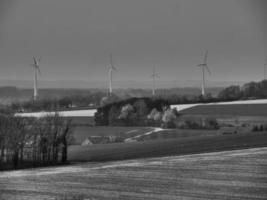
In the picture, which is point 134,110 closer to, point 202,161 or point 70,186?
point 202,161

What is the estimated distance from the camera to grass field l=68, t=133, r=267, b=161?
24.8 metres

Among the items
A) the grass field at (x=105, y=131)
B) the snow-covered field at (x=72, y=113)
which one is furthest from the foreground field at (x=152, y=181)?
the grass field at (x=105, y=131)

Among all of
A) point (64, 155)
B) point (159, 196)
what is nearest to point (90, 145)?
point (64, 155)

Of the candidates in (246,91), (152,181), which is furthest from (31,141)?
(246,91)

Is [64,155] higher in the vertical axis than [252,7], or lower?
lower

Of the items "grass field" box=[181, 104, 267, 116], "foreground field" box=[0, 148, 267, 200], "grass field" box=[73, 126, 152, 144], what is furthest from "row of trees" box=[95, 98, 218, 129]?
"foreground field" box=[0, 148, 267, 200]

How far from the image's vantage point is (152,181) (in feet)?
54.1

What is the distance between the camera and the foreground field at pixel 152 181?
14.7m

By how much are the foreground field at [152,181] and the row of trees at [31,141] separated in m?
2.91

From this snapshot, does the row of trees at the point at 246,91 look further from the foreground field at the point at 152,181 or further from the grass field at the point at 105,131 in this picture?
the foreground field at the point at 152,181

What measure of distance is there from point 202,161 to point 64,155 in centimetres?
675

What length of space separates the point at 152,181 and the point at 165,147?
11.0 m

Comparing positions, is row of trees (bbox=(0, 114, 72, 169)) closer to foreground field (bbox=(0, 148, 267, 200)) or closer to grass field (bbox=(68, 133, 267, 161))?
grass field (bbox=(68, 133, 267, 161))

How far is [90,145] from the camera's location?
29.9 meters
